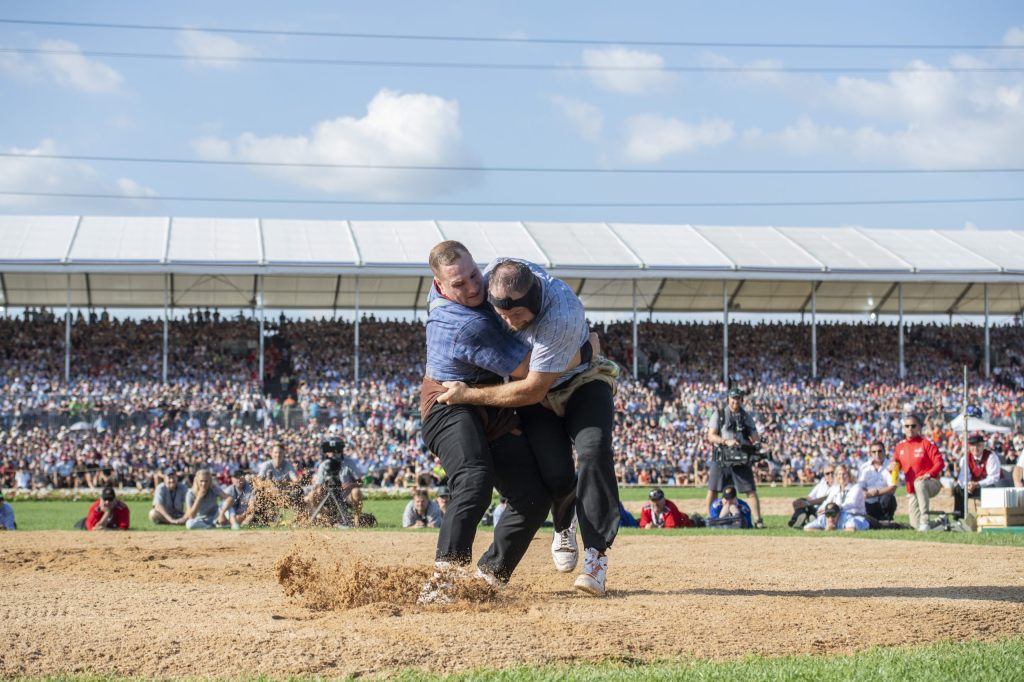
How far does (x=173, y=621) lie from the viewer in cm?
539

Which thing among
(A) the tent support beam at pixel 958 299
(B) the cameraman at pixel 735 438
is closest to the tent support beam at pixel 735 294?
(A) the tent support beam at pixel 958 299

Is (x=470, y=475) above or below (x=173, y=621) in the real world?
above

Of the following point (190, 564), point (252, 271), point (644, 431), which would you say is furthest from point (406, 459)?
point (190, 564)

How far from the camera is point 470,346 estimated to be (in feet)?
18.9

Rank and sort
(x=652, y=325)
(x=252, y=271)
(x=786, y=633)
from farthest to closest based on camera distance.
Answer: (x=652, y=325)
(x=252, y=271)
(x=786, y=633)

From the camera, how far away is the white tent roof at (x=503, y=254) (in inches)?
1479

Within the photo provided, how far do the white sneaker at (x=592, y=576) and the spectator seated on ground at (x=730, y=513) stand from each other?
878 cm

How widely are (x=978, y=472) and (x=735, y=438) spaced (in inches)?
141

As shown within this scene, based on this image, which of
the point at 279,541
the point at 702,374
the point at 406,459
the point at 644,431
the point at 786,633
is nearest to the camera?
the point at 786,633

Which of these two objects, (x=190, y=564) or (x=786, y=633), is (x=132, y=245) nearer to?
(x=190, y=564)

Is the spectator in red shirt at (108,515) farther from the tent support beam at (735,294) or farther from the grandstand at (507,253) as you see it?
the tent support beam at (735,294)

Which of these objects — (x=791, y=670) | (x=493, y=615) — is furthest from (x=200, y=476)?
(x=791, y=670)

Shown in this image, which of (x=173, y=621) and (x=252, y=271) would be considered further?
(x=252, y=271)

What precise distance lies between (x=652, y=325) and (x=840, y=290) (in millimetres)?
7663
